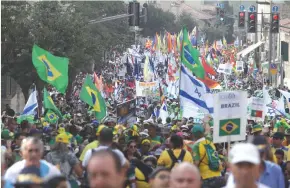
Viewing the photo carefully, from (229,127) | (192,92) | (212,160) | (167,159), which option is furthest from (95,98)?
(167,159)

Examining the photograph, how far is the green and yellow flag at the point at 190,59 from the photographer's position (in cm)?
2448

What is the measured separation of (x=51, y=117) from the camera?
21594 millimetres

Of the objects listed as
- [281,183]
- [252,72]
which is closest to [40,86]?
[281,183]

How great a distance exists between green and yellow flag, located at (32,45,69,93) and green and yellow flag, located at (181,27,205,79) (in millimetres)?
4341

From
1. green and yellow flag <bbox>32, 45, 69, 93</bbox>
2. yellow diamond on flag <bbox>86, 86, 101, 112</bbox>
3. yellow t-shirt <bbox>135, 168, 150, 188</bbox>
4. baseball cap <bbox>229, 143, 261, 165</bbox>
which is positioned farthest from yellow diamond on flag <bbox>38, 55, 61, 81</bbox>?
baseball cap <bbox>229, 143, 261, 165</bbox>

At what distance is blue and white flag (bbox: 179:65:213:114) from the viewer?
2205 cm

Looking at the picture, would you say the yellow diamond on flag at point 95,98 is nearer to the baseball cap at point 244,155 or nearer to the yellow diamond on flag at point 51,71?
the yellow diamond on flag at point 51,71

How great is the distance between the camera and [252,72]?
251 feet

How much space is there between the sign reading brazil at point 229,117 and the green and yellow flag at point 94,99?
9.52m

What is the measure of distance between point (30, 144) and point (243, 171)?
9.47ft

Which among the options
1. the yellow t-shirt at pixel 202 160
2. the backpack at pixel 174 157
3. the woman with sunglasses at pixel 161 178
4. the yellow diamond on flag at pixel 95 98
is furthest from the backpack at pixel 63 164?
the yellow diamond on flag at pixel 95 98

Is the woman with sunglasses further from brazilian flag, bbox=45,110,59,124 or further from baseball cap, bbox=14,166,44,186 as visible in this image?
brazilian flag, bbox=45,110,59,124

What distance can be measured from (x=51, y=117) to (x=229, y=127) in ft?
33.3

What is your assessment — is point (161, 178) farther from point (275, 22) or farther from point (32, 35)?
point (32, 35)
